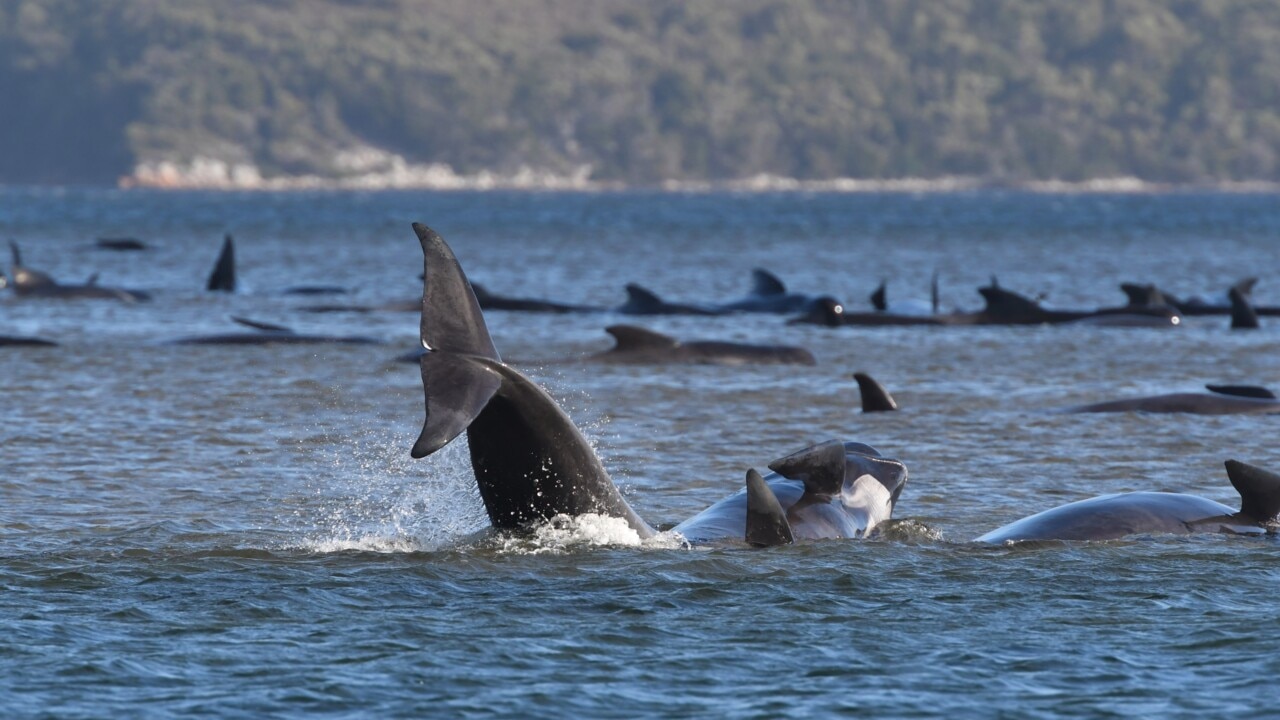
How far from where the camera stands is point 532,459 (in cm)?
1097

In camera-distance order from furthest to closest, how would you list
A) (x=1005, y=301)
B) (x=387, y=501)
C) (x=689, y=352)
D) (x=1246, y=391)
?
(x=1005, y=301) → (x=689, y=352) → (x=1246, y=391) → (x=387, y=501)

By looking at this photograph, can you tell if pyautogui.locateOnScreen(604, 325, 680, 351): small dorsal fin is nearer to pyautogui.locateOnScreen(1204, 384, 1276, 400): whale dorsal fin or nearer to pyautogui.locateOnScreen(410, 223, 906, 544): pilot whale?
pyautogui.locateOnScreen(1204, 384, 1276, 400): whale dorsal fin

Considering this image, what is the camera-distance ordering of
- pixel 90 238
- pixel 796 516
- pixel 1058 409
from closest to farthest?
pixel 796 516
pixel 1058 409
pixel 90 238

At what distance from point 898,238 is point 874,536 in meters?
79.2

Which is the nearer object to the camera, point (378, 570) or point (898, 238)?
point (378, 570)

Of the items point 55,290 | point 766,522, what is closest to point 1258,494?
point 766,522

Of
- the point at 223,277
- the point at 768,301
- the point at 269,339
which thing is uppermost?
the point at 223,277

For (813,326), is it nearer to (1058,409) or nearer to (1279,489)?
(1058,409)

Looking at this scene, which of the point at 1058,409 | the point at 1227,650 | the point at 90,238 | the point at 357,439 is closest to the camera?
the point at 1227,650

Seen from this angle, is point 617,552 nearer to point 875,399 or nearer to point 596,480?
point 596,480

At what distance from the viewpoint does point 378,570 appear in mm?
11523

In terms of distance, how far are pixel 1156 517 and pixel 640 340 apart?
13.0 meters

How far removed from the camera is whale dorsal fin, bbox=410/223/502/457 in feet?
32.6

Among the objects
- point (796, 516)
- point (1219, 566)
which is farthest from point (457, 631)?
point (1219, 566)
